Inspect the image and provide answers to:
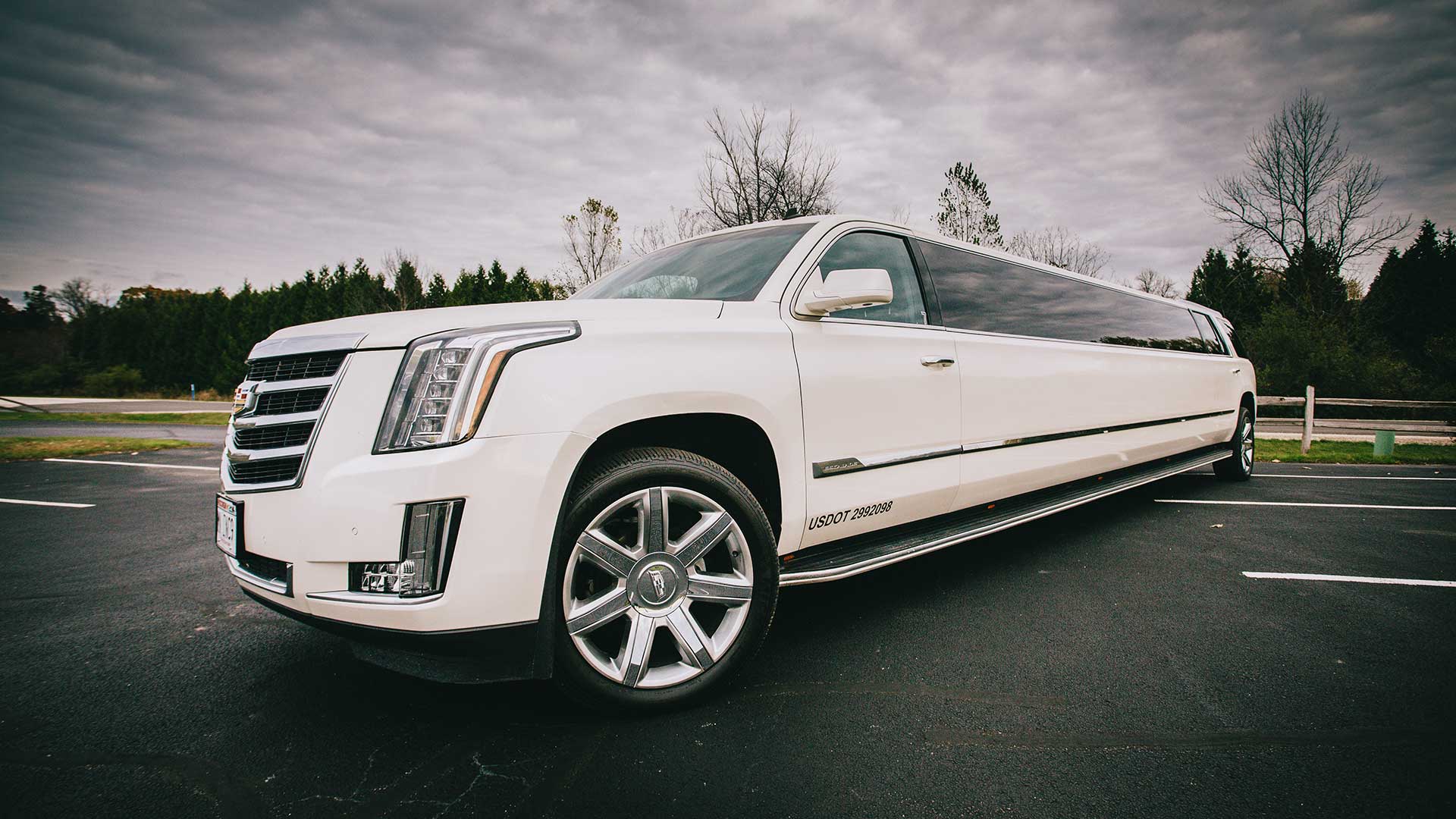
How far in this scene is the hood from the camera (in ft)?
6.52

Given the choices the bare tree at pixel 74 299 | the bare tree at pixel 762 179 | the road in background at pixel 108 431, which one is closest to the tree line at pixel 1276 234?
the bare tree at pixel 762 179

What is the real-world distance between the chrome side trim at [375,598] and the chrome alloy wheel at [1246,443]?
8359 millimetres

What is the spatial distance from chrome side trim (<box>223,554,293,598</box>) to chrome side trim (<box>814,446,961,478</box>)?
5.82 ft

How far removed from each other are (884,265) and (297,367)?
2457 mm

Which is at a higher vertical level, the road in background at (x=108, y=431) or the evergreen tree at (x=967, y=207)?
the evergreen tree at (x=967, y=207)

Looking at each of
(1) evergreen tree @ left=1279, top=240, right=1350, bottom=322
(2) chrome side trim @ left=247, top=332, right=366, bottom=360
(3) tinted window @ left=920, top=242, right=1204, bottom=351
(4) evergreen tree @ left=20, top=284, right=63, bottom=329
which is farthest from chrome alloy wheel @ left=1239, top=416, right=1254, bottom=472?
(4) evergreen tree @ left=20, top=284, right=63, bottom=329

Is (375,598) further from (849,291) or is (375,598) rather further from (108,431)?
(108,431)

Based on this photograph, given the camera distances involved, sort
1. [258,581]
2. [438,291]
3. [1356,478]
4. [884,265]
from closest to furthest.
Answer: [258,581]
[884,265]
[1356,478]
[438,291]

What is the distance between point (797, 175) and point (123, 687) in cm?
2038

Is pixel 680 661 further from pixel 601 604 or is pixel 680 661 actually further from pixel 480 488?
pixel 480 488

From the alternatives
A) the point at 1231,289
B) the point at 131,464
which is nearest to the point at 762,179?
Result: the point at 131,464

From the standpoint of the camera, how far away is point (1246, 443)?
741cm

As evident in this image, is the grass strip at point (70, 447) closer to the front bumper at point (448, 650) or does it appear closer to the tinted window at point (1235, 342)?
the front bumper at point (448, 650)

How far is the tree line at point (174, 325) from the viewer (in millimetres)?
43375
